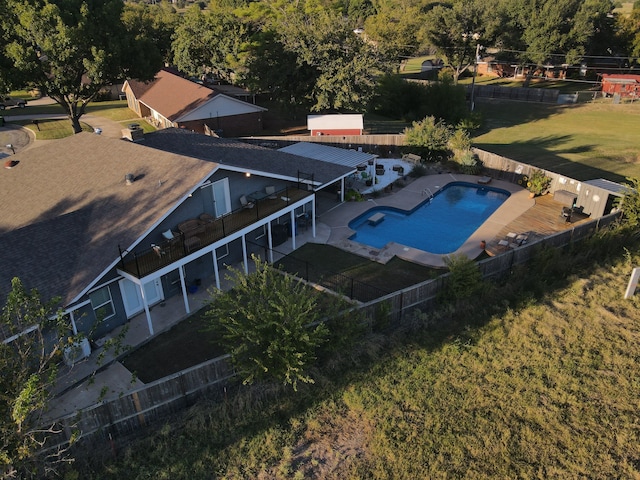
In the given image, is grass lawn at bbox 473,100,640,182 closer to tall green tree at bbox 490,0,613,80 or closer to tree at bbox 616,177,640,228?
tree at bbox 616,177,640,228

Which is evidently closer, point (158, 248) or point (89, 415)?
point (89, 415)

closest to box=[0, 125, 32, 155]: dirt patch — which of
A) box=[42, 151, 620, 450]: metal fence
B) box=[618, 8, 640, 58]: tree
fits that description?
box=[42, 151, 620, 450]: metal fence

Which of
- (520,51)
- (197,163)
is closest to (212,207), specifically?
(197,163)

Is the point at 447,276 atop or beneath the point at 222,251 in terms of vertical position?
atop

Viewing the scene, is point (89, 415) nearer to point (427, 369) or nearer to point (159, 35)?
point (427, 369)

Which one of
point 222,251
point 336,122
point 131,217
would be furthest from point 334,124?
point 131,217

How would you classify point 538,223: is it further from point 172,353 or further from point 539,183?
point 172,353

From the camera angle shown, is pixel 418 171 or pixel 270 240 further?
pixel 418 171
